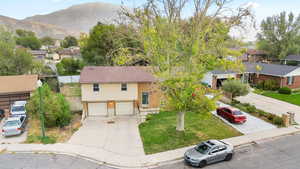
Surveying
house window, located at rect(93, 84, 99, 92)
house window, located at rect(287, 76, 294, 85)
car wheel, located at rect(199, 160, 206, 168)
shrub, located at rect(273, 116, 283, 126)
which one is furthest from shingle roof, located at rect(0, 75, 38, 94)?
house window, located at rect(287, 76, 294, 85)

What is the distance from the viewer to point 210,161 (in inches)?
448

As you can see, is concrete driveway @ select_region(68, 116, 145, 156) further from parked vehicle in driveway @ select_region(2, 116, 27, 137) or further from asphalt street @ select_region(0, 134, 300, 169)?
parked vehicle in driveway @ select_region(2, 116, 27, 137)

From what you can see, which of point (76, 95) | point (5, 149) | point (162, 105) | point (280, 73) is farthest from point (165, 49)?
point (280, 73)

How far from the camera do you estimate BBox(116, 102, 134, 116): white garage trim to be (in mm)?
21469

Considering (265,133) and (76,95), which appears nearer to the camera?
(265,133)

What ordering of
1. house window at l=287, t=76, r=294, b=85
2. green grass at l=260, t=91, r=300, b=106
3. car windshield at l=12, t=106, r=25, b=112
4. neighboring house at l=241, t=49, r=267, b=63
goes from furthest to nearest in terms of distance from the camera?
neighboring house at l=241, t=49, r=267, b=63, house window at l=287, t=76, r=294, b=85, green grass at l=260, t=91, r=300, b=106, car windshield at l=12, t=106, r=25, b=112

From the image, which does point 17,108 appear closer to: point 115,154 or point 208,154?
point 115,154

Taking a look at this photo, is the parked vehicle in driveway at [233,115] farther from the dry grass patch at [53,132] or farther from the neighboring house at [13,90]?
the neighboring house at [13,90]

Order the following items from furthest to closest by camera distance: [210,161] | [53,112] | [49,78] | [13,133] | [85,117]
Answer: [49,78] < [85,117] < [53,112] < [13,133] < [210,161]

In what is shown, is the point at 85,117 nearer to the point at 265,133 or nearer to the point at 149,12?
the point at 149,12

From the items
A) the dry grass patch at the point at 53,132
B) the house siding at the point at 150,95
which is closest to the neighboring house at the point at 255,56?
the house siding at the point at 150,95

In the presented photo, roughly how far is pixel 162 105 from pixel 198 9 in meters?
7.95

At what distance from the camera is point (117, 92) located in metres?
20.5

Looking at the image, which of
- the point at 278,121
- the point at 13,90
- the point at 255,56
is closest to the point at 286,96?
the point at 278,121
